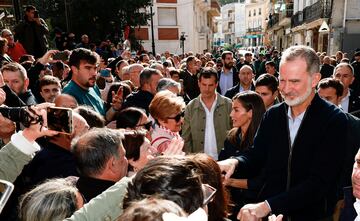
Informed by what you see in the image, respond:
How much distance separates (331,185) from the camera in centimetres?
238

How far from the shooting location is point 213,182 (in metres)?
2.02

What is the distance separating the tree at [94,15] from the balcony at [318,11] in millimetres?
11497

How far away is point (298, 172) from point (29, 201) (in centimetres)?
167

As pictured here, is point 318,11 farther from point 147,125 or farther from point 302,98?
point 302,98

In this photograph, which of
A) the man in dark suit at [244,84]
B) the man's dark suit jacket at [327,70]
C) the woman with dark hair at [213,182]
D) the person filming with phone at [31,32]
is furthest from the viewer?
the man's dark suit jacket at [327,70]

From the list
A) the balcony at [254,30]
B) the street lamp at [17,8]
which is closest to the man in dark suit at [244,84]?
the street lamp at [17,8]

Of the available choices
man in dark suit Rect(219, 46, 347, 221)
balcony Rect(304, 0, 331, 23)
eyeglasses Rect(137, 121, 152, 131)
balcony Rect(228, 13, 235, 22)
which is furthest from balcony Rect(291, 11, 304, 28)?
A: balcony Rect(228, 13, 235, 22)

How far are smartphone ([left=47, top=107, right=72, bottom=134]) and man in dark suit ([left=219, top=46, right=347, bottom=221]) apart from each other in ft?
3.70

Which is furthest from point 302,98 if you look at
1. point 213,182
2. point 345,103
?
point 345,103

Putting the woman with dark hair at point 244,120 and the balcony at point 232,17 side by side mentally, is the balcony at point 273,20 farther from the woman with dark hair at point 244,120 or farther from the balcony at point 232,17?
the woman with dark hair at point 244,120

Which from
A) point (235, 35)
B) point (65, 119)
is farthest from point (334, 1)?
point (235, 35)

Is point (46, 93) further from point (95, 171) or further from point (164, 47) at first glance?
point (164, 47)

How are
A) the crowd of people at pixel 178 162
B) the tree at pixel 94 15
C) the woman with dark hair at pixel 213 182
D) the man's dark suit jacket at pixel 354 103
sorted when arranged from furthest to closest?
the tree at pixel 94 15 < the man's dark suit jacket at pixel 354 103 < the woman with dark hair at pixel 213 182 < the crowd of people at pixel 178 162

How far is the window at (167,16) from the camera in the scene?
3830 centimetres
